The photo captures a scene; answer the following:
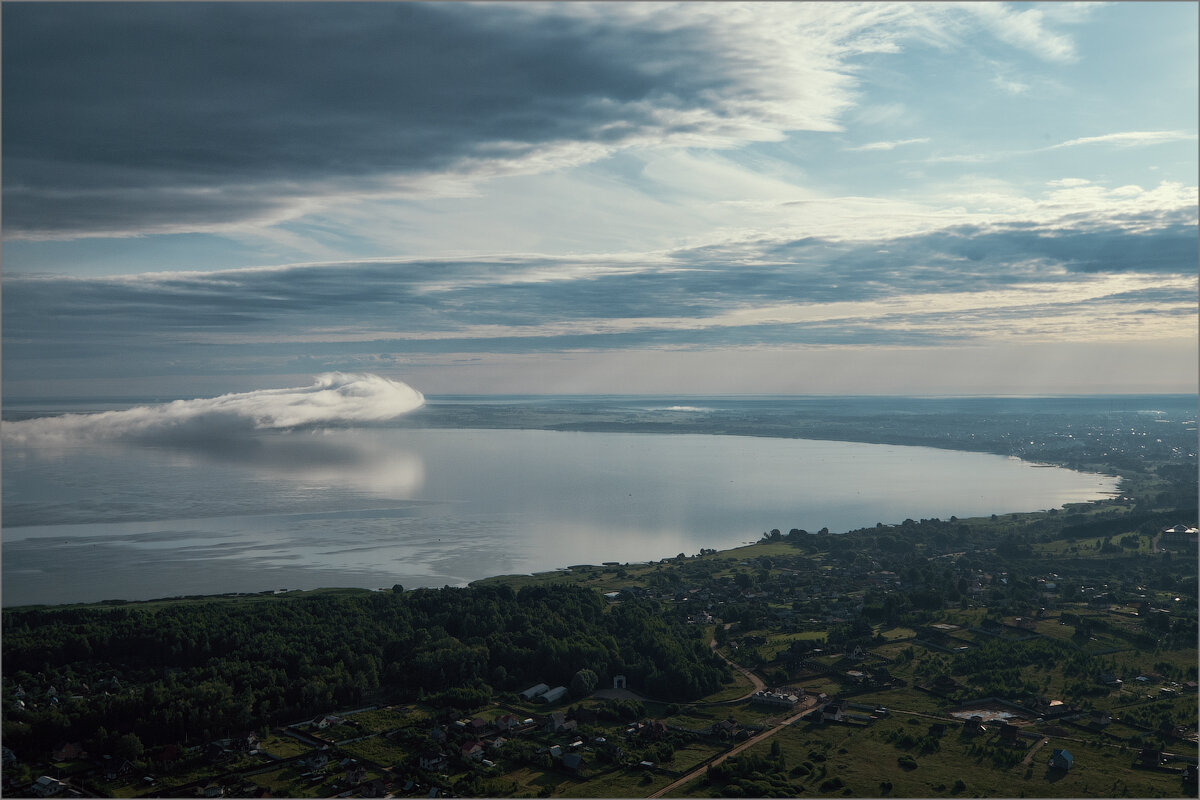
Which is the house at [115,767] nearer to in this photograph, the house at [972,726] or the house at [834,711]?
the house at [834,711]

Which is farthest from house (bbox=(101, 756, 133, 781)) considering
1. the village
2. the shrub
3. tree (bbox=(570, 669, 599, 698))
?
the shrub

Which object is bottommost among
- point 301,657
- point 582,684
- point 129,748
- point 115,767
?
point 582,684

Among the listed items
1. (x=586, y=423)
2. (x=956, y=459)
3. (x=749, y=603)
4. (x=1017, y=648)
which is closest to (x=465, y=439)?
(x=586, y=423)

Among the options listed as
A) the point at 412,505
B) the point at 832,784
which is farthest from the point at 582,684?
the point at 412,505

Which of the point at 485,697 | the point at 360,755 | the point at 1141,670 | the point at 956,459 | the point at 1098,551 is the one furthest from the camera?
the point at 956,459

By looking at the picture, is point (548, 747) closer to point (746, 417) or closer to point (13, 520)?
point (13, 520)

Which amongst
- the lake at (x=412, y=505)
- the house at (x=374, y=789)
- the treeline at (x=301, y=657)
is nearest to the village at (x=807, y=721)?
the house at (x=374, y=789)

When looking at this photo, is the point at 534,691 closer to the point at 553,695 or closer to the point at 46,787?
the point at 553,695
